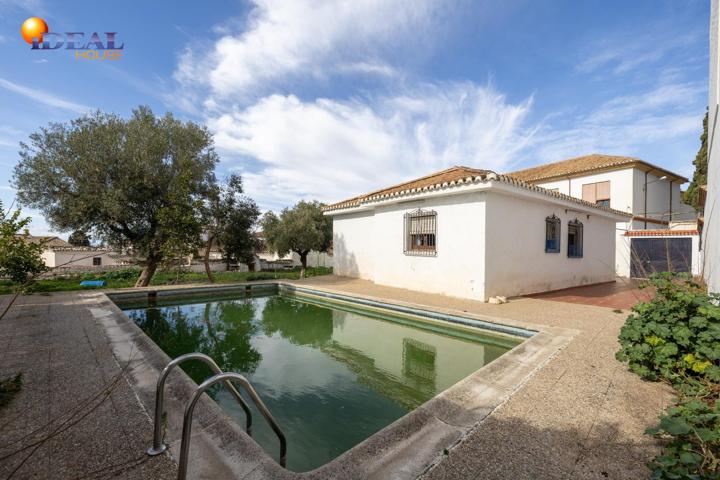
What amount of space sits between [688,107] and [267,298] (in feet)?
54.7

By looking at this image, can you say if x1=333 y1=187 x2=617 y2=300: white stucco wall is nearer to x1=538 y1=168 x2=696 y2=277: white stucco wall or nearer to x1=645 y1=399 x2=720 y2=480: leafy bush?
x1=538 y1=168 x2=696 y2=277: white stucco wall

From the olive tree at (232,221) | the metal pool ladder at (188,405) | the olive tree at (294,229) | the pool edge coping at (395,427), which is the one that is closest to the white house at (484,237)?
the pool edge coping at (395,427)

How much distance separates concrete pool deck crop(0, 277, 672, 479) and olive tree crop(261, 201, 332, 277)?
15.1 metres

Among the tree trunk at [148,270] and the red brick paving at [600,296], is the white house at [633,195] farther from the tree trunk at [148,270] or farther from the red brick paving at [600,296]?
the tree trunk at [148,270]

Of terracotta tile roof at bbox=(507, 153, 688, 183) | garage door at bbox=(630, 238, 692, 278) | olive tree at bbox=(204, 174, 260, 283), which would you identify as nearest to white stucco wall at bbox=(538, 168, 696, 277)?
terracotta tile roof at bbox=(507, 153, 688, 183)

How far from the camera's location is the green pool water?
361cm

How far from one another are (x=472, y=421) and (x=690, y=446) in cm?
149

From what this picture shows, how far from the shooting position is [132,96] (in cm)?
1215

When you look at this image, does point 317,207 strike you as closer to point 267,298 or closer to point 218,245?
point 218,245

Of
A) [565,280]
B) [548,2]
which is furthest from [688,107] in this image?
[565,280]

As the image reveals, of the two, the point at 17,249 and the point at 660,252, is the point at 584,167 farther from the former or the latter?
the point at 17,249

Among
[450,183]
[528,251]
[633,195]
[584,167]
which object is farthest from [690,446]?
[584,167]

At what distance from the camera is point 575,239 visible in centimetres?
1266

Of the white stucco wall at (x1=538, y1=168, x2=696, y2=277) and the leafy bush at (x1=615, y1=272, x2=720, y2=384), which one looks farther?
the white stucco wall at (x1=538, y1=168, x2=696, y2=277)
